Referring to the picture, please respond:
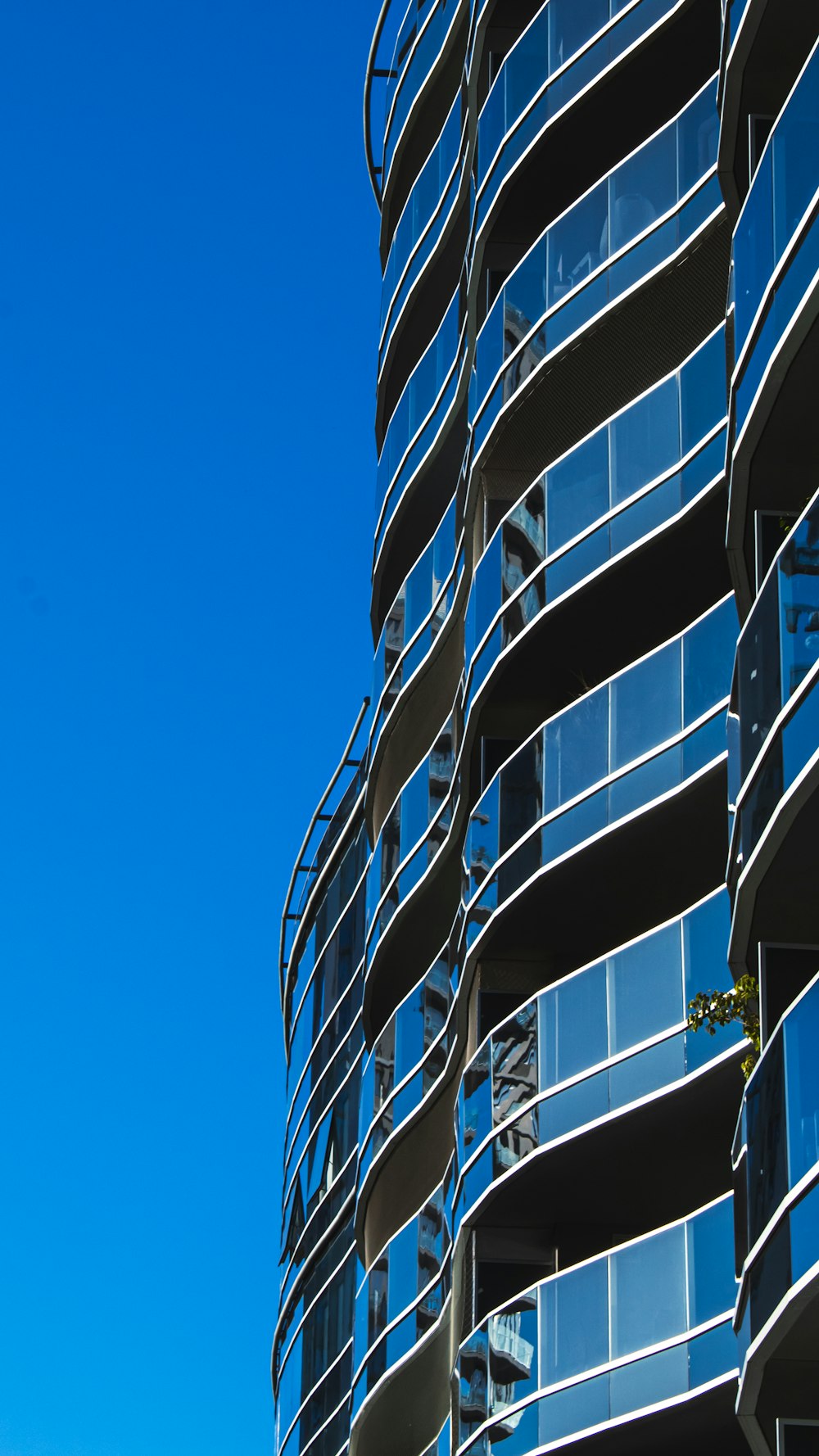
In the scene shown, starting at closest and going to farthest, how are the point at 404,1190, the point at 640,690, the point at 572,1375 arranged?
the point at 572,1375 < the point at 640,690 < the point at 404,1190

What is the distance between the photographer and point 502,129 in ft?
94.8

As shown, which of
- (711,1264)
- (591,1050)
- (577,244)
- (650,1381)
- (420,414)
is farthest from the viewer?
(420,414)

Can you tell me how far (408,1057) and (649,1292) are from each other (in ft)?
39.1

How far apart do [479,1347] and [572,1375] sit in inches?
112

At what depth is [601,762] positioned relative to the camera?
76.1 feet

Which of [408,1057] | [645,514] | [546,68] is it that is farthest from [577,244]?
[408,1057]

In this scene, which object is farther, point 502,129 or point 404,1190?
point 404,1190

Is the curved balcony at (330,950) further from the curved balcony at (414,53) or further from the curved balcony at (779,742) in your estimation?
the curved balcony at (779,742)

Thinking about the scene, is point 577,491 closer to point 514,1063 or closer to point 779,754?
point 514,1063

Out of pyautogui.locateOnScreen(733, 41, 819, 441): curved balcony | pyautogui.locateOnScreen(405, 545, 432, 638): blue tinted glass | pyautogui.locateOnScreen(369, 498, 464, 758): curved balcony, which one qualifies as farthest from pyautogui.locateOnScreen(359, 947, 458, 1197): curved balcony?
pyautogui.locateOnScreen(733, 41, 819, 441): curved balcony

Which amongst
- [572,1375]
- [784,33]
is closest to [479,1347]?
[572,1375]

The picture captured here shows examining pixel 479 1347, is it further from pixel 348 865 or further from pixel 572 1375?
pixel 348 865

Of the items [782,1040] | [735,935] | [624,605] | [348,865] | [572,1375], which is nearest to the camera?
[782,1040]

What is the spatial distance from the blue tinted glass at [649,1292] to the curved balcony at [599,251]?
32.9ft
